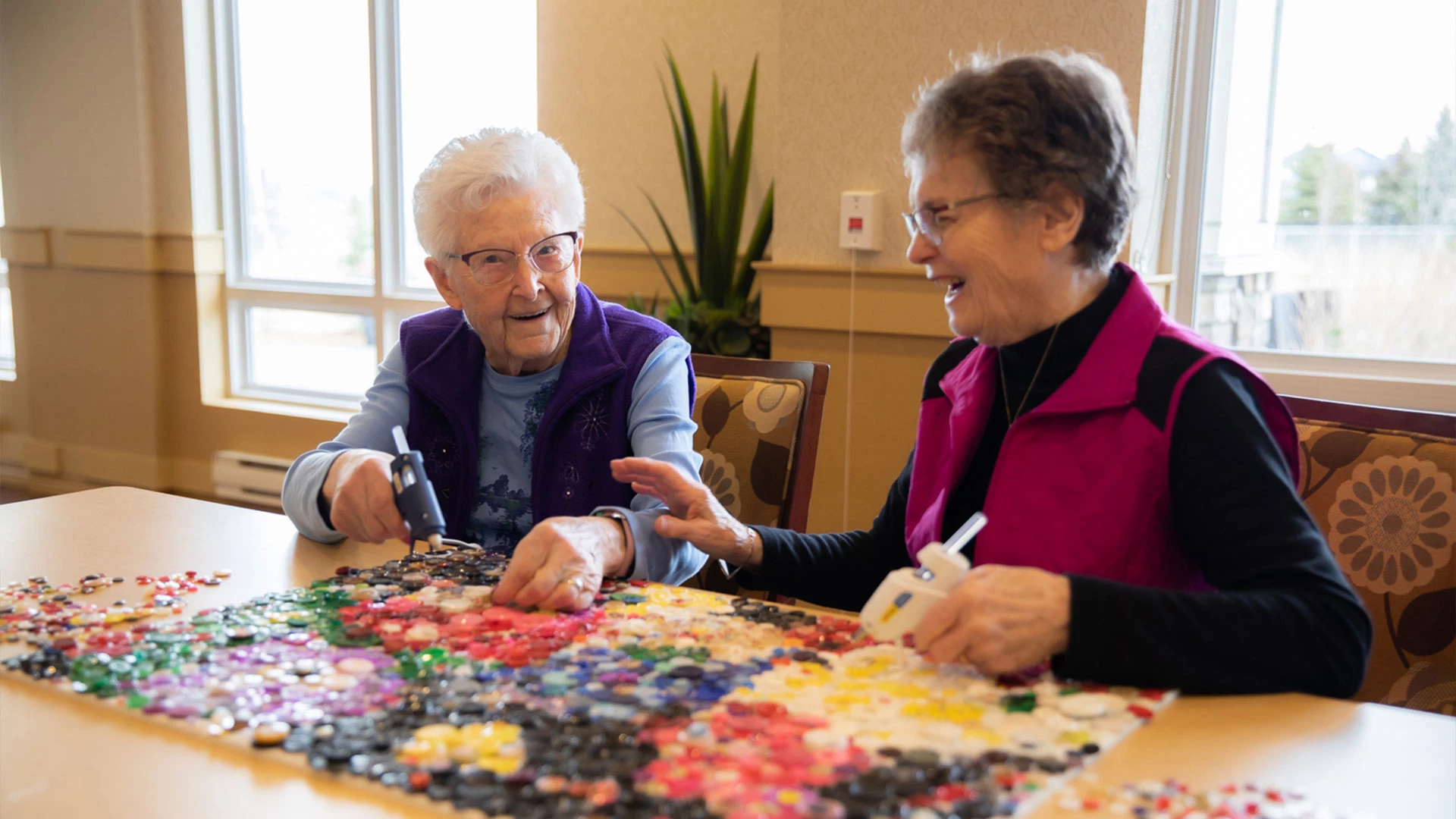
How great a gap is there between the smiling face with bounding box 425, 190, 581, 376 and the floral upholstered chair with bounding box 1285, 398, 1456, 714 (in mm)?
1093

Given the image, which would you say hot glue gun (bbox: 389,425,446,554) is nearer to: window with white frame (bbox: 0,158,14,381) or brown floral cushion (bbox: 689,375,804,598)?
brown floral cushion (bbox: 689,375,804,598)

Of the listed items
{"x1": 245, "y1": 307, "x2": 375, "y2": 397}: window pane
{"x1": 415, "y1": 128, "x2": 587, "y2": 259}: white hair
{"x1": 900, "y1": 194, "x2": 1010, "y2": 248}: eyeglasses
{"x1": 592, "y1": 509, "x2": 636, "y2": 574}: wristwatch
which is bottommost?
{"x1": 245, "y1": 307, "x2": 375, "y2": 397}: window pane

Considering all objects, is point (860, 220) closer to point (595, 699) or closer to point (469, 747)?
point (595, 699)

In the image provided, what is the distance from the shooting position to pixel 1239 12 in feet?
8.94

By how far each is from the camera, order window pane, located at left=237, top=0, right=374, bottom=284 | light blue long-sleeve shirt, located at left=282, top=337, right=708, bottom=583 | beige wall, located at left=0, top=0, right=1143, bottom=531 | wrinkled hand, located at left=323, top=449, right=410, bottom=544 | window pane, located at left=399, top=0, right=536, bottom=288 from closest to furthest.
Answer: wrinkled hand, located at left=323, top=449, right=410, bottom=544
light blue long-sleeve shirt, located at left=282, top=337, right=708, bottom=583
beige wall, located at left=0, top=0, right=1143, bottom=531
window pane, located at left=399, top=0, right=536, bottom=288
window pane, located at left=237, top=0, right=374, bottom=284

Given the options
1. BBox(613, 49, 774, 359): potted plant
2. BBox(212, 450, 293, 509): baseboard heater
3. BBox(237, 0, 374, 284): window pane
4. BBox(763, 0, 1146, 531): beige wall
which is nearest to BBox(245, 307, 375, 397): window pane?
BBox(237, 0, 374, 284): window pane

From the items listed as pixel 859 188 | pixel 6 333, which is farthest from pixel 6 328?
pixel 859 188

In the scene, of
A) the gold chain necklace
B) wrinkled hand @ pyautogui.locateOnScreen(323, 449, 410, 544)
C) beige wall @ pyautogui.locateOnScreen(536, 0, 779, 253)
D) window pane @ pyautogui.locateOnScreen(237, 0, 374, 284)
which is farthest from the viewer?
window pane @ pyautogui.locateOnScreen(237, 0, 374, 284)

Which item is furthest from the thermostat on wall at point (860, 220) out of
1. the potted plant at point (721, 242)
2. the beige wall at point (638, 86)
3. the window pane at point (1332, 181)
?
Answer: the window pane at point (1332, 181)

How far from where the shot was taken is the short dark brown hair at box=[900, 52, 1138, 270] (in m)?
1.28

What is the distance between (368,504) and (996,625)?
2.82 ft

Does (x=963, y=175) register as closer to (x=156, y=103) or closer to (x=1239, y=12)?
(x=1239, y=12)

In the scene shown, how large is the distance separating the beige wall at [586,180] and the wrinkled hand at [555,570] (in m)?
1.72

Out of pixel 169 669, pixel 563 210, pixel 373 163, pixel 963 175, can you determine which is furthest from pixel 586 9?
pixel 169 669
